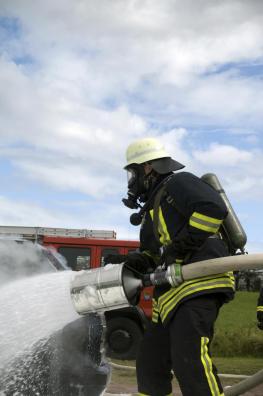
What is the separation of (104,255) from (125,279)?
273 inches

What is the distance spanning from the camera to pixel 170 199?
3264mm

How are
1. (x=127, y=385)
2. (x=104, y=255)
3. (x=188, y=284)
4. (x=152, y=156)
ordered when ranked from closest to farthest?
1. (x=188, y=284)
2. (x=152, y=156)
3. (x=127, y=385)
4. (x=104, y=255)

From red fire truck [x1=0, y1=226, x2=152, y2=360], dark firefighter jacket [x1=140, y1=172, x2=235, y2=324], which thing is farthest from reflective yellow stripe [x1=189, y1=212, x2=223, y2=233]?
red fire truck [x1=0, y1=226, x2=152, y2=360]

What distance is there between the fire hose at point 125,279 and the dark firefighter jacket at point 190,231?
92 mm

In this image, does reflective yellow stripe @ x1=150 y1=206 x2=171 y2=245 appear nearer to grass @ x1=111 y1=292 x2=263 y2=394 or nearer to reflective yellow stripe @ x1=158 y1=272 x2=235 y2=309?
reflective yellow stripe @ x1=158 y1=272 x2=235 y2=309

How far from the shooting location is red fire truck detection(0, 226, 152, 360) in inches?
353

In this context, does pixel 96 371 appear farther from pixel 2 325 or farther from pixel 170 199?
pixel 170 199

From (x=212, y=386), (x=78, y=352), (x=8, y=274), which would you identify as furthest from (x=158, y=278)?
(x=8, y=274)

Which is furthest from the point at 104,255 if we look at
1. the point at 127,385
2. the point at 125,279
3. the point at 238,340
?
the point at 125,279

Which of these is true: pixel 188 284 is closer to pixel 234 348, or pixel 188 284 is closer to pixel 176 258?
pixel 176 258

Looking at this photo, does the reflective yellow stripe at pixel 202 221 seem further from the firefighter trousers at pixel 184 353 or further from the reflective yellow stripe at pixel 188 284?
the firefighter trousers at pixel 184 353

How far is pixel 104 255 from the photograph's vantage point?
1021cm

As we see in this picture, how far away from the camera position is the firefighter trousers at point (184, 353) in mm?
2945

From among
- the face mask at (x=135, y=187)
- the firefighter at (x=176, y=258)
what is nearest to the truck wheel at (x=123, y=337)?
the firefighter at (x=176, y=258)
